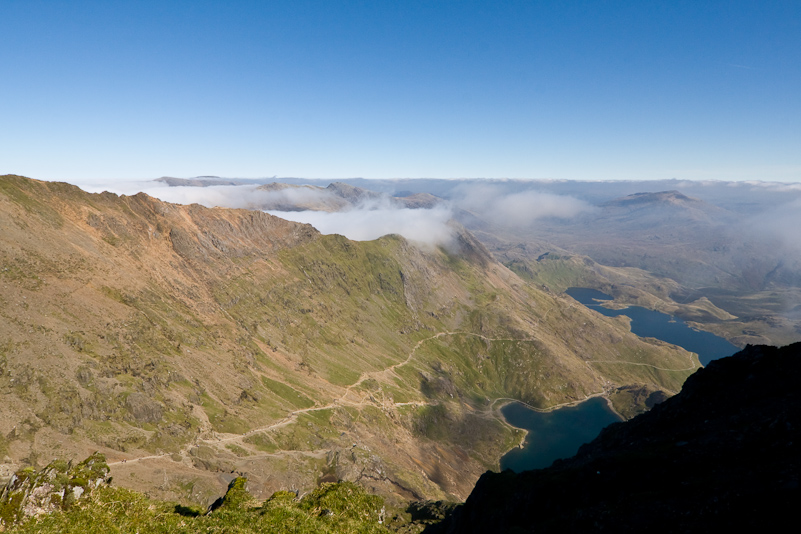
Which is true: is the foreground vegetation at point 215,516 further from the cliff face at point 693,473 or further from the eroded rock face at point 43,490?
the cliff face at point 693,473

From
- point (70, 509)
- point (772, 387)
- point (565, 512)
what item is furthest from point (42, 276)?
point (772, 387)

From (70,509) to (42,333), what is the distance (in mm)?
181785

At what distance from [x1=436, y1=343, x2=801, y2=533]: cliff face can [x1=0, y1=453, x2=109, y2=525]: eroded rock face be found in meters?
58.0

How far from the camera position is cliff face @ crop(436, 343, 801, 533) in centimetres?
3859

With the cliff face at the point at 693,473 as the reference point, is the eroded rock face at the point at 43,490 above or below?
above

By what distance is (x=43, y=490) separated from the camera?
34281 mm

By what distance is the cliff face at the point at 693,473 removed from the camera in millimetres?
38594

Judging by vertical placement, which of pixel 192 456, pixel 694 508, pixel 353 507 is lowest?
pixel 192 456

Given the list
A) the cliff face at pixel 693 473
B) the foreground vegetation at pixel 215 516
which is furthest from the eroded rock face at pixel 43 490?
the cliff face at pixel 693 473

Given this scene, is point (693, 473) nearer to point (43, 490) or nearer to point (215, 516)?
point (215, 516)

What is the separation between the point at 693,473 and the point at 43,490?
252ft

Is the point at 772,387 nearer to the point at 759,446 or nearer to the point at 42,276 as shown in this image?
the point at 759,446

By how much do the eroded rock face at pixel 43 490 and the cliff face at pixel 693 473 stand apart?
190ft

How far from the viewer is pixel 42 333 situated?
530 feet
